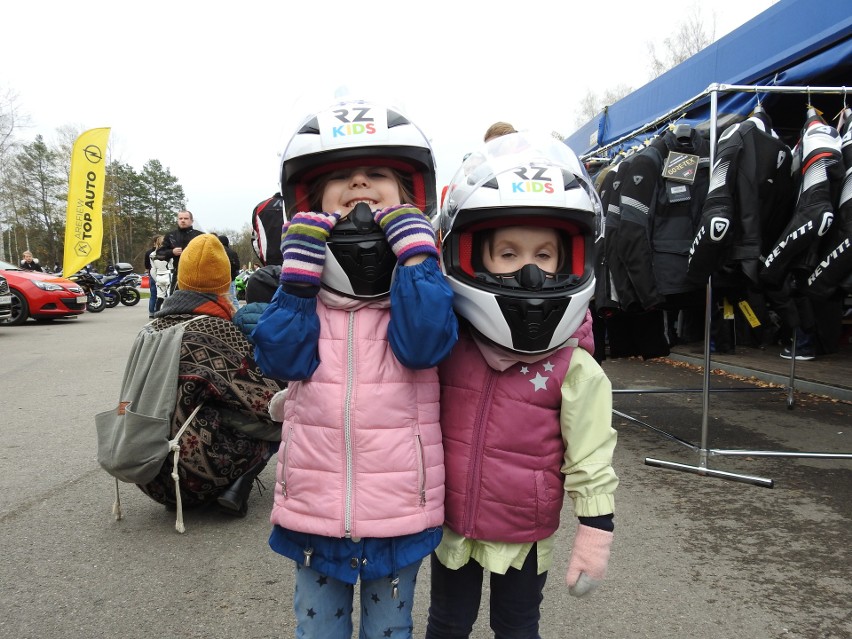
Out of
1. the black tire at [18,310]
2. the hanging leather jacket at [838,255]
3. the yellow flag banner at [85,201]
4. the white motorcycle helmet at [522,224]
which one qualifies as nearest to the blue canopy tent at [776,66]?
the hanging leather jacket at [838,255]

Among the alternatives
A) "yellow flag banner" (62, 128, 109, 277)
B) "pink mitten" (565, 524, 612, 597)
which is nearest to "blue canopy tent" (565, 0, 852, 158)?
"pink mitten" (565, 524, 612, 597)

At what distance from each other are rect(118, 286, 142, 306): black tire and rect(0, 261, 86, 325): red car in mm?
6990

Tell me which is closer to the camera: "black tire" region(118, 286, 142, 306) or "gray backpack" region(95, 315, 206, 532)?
"gray backpack" region(95, 315, 206, 532)

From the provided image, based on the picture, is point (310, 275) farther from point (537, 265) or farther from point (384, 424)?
point (537, 265)

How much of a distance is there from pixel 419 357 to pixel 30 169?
57465 mm

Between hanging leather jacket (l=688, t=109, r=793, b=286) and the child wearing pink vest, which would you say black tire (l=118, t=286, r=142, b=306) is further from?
the child wearing pink vest

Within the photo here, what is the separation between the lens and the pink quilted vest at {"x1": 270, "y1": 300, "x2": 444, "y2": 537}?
1.53m

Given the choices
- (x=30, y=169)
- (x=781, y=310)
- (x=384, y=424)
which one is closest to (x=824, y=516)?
(x=781, y=310)

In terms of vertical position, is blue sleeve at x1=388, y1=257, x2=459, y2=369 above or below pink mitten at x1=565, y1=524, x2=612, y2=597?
above

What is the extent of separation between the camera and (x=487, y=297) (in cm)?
157

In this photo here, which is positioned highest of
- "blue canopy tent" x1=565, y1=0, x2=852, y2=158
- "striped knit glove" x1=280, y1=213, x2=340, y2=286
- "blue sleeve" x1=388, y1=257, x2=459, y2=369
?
"blue canopy tent" x1=565, y1=0, x2=852, y2=158

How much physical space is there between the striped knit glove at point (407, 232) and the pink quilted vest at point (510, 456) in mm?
440

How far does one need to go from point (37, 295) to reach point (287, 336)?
44.6 feet

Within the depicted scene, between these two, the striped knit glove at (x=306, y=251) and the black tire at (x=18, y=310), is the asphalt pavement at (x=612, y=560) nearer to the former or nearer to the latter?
the striped knit glove at (x=306, y=251)
